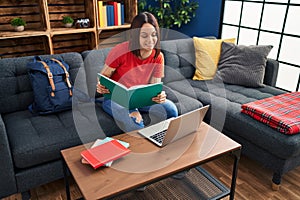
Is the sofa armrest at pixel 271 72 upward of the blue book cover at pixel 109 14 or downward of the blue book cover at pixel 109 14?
downward

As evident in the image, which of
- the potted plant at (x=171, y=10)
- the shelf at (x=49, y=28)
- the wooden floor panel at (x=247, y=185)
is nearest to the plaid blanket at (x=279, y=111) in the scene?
the wooden floor panel at (x=247, y=185)

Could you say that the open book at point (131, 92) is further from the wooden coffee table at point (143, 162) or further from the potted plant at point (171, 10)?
the potted plant at point (171, 10)

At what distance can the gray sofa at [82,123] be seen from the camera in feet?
5.31

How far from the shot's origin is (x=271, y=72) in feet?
8.31

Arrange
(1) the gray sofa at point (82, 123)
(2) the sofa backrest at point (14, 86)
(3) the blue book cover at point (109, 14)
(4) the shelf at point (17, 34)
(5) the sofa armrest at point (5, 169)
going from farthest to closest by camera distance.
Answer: (3) the blue book cover at point (109, 14), (4) the shelf at point (17, 34), (2) the sofa backrest at point (14, 86), (1) the gray sofa at point (82, 123), (5) the sofa armrest at point (5, 169)

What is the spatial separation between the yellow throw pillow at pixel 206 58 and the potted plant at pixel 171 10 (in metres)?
0.81

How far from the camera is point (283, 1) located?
2.83 metres

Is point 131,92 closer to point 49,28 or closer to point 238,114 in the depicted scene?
point 238,114

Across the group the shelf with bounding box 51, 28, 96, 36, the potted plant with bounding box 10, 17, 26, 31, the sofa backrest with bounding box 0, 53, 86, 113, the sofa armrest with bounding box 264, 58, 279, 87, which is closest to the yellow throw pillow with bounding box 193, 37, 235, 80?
the sofa armrest with bounding box 264, 58, 279, 87

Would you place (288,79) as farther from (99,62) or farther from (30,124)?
(30,124)

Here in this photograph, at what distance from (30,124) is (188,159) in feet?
3.56

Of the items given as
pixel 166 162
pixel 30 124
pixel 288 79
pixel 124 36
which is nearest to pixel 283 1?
pixel 288 79

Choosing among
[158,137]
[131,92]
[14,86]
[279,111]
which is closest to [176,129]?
[158,137]

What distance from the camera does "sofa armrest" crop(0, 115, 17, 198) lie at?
1504 mm
